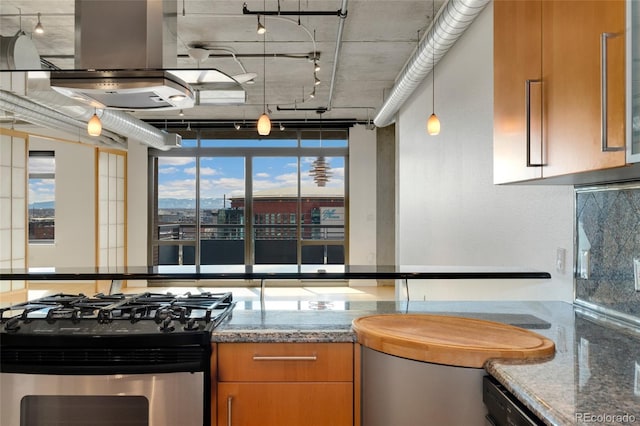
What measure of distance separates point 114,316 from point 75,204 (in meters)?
7.71

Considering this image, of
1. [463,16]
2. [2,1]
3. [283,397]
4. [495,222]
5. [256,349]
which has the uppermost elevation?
[2,1]

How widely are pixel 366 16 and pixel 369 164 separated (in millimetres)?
5111

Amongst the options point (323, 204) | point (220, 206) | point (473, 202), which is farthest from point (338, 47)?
point (220, 206)

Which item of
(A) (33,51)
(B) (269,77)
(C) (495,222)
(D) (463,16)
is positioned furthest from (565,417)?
(B) (269,77)

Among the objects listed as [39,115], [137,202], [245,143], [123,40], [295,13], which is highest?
[295,13]

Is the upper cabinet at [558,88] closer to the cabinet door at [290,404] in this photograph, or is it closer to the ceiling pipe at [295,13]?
the cabinet door at [290,404]

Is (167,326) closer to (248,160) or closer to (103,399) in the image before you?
(103,399)

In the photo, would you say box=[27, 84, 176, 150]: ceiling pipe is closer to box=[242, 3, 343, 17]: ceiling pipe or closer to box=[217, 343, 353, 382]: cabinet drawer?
box=[242, 3, 343, 17]: ceiling pipe

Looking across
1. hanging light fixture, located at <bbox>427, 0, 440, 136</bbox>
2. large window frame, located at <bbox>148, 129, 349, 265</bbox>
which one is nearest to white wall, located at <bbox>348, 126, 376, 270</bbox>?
large window frame, located at <bbox>148, 129, 349, 265</bbox>

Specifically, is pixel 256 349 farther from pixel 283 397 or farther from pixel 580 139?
pixel 580 139

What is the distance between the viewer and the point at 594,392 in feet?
3.95

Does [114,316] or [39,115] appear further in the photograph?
[39,115]

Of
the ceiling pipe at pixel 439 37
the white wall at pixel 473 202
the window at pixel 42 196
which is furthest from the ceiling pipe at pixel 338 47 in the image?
the window at pixel 42 196

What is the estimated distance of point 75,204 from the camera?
28.9ft
